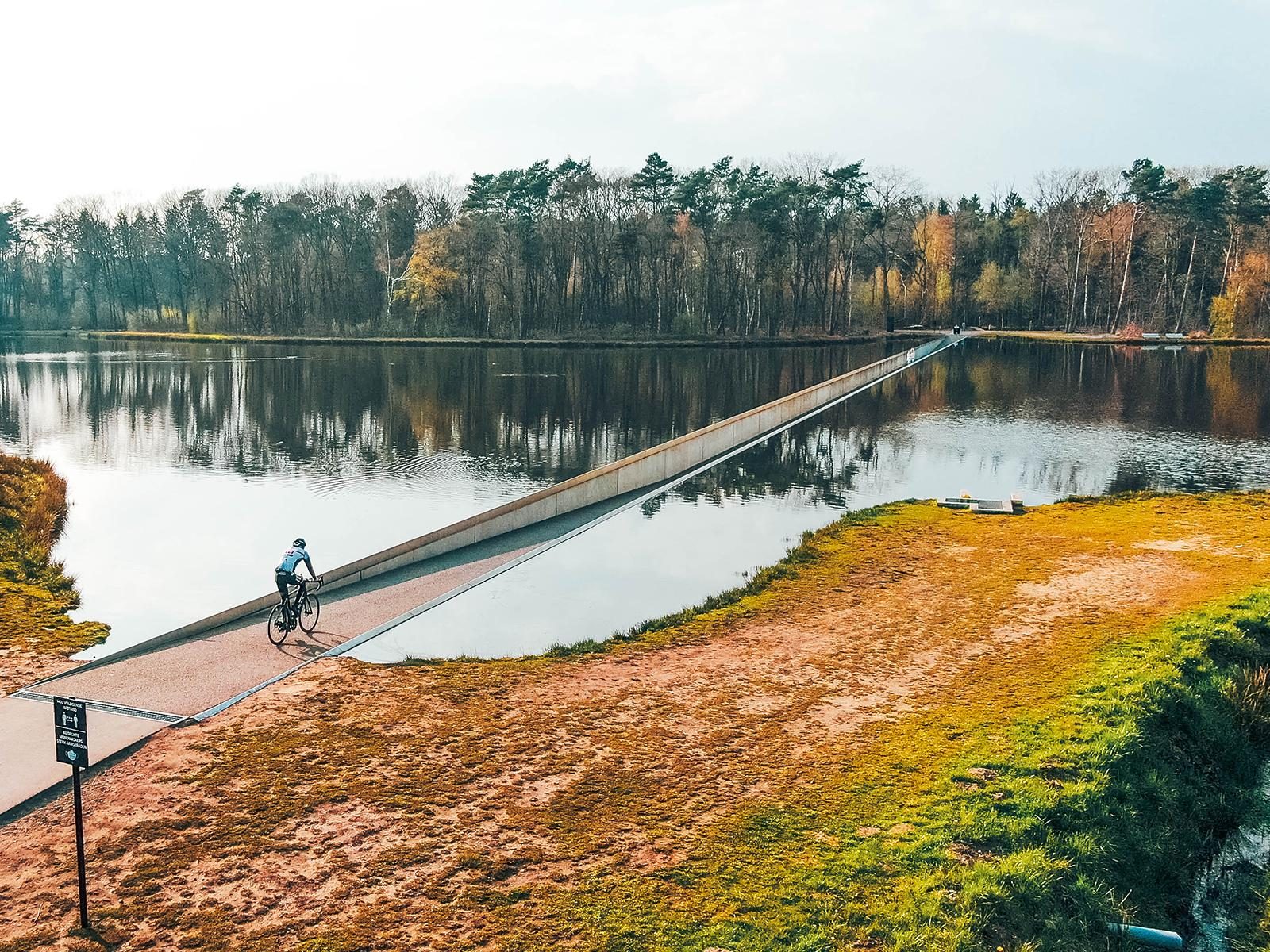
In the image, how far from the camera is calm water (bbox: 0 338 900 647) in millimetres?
22969

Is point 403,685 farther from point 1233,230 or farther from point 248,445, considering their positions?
point 1233,230

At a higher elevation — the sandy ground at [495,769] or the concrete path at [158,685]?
the concrete path at [158,685]

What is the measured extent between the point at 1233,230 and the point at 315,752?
111m

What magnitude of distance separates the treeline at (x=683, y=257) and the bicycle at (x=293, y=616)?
8621 centimetres

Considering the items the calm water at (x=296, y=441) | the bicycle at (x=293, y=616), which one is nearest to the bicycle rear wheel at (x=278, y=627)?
the bicycle at (x=293, y=616)

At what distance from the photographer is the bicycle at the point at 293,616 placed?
49.0 ft

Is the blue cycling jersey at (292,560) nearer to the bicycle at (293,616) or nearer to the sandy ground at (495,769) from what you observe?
the bicycle at (293,616)

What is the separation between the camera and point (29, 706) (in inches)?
487

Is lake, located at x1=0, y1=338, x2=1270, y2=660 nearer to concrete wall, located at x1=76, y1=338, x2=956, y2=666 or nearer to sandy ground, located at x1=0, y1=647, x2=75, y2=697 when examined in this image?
concrete wall, located at x1=76, y1=338, x2=956, y2=666

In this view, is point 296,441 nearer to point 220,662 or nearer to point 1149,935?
point 220,662

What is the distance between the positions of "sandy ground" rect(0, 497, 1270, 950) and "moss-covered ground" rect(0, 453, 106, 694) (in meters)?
4.46

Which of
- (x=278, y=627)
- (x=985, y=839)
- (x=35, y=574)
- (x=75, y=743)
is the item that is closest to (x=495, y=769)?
(x=75, y=743)

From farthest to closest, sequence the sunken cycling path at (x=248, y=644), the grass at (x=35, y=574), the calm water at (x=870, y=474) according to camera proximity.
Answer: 1. the calm water at (x=870, y=474)
2. the grass at (x=35, y=574)
3. the sunken cycling path at (x=248, y=644)

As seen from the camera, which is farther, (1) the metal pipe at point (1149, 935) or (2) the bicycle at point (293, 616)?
(2) the bicycle at point (293, 616)
